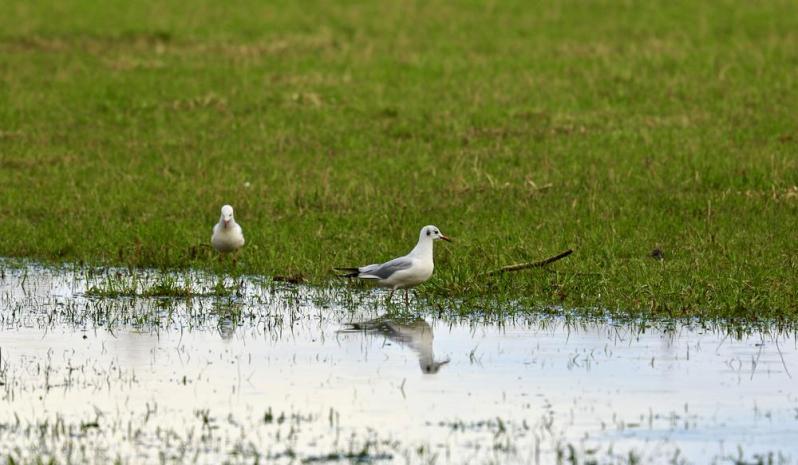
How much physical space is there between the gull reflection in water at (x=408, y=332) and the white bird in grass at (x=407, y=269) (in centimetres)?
54

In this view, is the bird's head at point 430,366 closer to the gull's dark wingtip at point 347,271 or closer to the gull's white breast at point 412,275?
the gull's white breast at point 412,275

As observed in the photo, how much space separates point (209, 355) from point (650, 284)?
4446mm

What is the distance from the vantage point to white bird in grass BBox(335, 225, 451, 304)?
13250 mm

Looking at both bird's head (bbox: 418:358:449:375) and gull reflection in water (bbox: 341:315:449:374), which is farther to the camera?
gull reflection in water (bbox: 341:315:449:374)

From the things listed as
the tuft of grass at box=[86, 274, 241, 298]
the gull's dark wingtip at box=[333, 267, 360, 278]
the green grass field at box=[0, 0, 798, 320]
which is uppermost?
the green grass field at box=[0, 0, 798, 320]

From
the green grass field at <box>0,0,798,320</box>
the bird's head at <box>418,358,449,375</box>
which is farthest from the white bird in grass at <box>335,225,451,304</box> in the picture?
the bird's head at <box>418,358,449,375</box>

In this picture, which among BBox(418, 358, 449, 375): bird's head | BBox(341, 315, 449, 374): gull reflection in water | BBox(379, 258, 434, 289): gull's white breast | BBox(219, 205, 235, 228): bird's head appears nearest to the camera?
BBox(418, 358, 449, 375): bird's head

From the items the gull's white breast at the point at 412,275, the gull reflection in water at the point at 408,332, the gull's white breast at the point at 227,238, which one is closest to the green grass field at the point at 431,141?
the gull's white breast at the point at 227,238

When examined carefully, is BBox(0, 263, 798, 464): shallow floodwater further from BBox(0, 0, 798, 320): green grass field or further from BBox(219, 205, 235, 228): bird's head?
BBox(219, 205, 235, 228): bird's head

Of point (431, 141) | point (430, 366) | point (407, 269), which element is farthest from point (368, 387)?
point (431, 141)

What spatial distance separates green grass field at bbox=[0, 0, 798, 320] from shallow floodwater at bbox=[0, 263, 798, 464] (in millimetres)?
1565

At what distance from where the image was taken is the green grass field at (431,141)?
1562 cm

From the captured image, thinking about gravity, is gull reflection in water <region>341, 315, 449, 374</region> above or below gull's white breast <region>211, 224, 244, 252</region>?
below

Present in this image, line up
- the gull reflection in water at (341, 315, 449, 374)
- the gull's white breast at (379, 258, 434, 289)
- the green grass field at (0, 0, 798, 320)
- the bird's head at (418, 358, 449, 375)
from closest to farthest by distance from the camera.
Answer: the bird's head at (418, 358, 449, 375) → the gull reflection in water at (341, 315, 449, 374) → the gull's white breast at (379, 258, 434, 289) → the green grass field at (0, 0, 798, 320)
